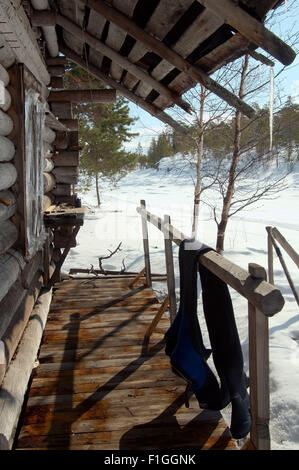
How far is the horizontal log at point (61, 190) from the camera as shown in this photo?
7.22 m

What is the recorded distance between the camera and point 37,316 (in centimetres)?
427

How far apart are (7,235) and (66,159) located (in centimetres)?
413

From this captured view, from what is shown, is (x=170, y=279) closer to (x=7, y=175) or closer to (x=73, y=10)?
(x=7, y=175)

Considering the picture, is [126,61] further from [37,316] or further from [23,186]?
[37,316]

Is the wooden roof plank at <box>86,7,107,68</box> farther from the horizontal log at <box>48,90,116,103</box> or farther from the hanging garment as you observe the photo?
the hanging garment

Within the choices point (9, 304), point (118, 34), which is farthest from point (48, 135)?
point (9, 304)

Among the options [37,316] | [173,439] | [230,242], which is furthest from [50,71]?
[230,242]

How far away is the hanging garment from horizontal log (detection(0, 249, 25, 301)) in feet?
5.16

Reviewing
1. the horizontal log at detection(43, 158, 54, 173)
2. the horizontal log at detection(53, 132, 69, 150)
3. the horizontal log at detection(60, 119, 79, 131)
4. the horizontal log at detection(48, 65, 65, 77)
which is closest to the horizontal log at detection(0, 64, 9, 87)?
the horizontal log at detection(43, 158, 54, 173)

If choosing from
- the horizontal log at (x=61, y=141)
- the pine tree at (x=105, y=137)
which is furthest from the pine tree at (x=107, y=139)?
the horizontal log at (x=61, y=141)

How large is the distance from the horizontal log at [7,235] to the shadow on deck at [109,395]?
1348 millimetres

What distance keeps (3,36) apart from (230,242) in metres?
12.6

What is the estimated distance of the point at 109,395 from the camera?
10.0 ft

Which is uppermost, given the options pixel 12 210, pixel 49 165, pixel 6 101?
pixel 6 101
